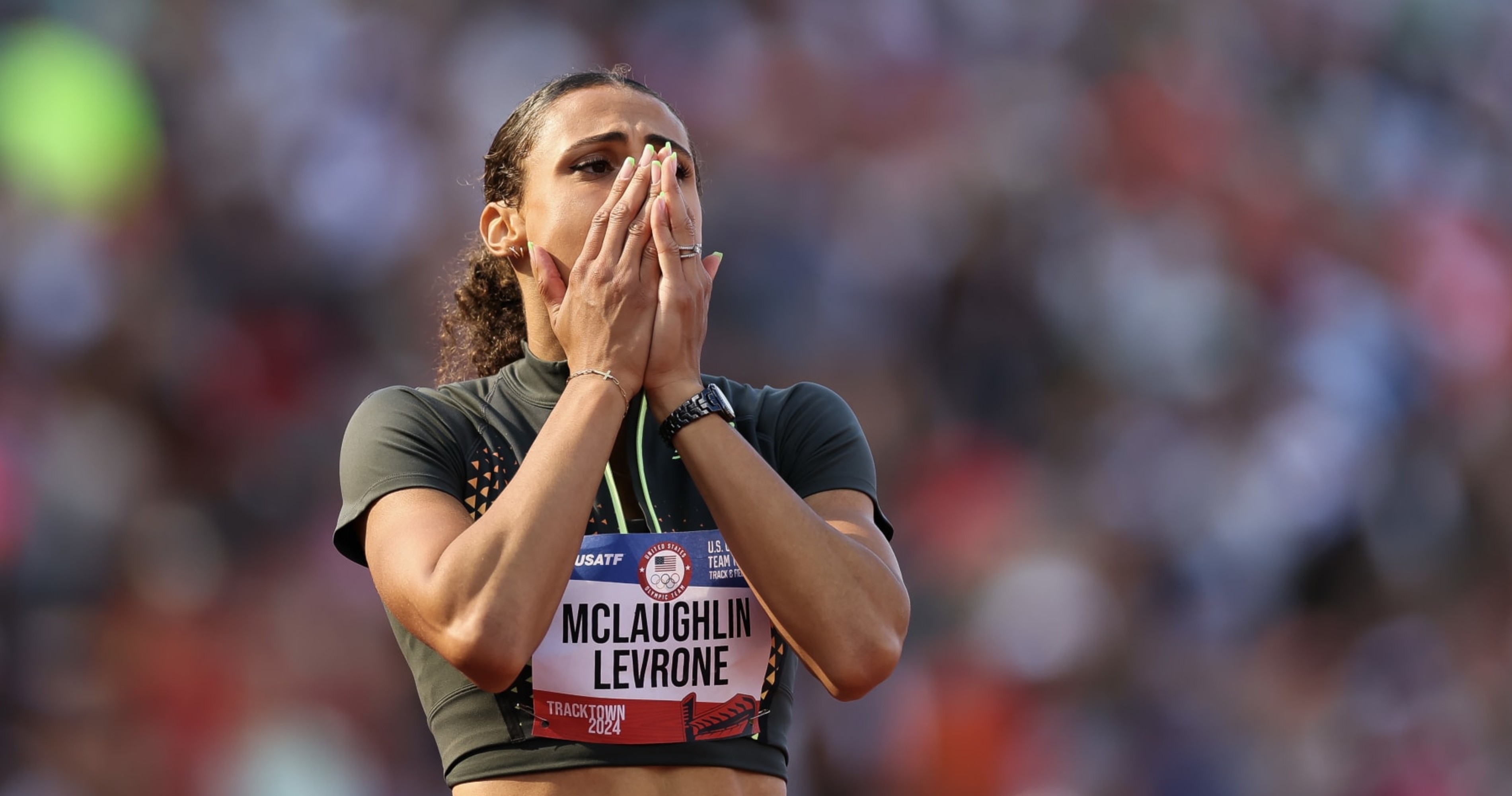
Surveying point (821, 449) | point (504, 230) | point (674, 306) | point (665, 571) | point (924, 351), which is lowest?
point (665, 571)

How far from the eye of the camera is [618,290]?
7.25 ft

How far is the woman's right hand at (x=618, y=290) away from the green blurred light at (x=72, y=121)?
3.88m

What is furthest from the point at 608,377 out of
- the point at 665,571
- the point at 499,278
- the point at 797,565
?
the point at 499,278

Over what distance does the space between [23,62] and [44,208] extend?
0.62 metres

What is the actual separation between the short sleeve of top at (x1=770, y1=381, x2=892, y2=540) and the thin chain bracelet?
34 cm

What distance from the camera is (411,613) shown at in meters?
2.04

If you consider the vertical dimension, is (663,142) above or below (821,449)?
above

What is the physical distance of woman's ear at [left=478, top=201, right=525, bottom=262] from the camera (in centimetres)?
255

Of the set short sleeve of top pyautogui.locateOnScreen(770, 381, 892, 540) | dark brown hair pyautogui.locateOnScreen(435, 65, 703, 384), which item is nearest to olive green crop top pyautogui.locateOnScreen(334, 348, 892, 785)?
short sleeve of top pyautogui.locateOnScreen(770, 381, 892, 540)

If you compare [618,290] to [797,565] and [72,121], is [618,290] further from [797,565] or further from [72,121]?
[72,121]

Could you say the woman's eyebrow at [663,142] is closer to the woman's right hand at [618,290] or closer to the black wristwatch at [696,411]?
the woman's right hand at [618,290]

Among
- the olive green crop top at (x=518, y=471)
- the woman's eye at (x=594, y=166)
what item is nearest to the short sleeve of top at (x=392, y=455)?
the olive green crop top at (x=518, y=471)

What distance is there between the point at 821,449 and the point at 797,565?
1.28 ft

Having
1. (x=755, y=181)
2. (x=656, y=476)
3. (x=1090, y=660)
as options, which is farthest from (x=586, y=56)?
(x=656, y=476)
